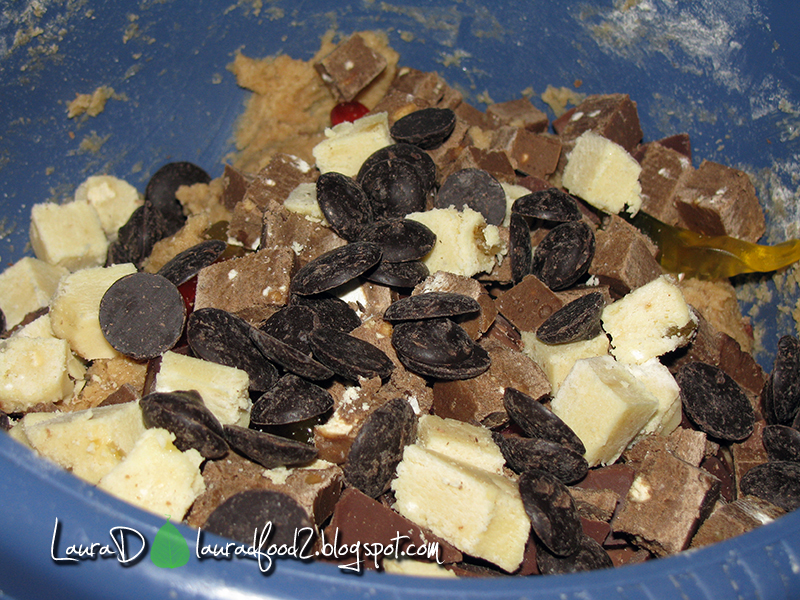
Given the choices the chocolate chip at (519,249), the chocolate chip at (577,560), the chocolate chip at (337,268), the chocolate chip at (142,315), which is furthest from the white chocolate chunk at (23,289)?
the chocolate chip at (577,560)

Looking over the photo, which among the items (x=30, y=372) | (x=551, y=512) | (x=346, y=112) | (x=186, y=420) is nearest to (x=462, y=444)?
(x=551, y=512)

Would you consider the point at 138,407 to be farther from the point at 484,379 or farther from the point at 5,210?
the point at 5,210

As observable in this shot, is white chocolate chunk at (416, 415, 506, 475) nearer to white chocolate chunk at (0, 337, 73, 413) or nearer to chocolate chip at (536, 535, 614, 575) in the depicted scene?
chocolate chip at (536, 535, 614, 575)

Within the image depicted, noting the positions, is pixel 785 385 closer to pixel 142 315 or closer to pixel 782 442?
pixel 782 442

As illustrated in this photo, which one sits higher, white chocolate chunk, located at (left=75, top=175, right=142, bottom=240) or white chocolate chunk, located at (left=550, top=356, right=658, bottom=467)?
white chocolate chunk, located at (left=75, top=175, right=142, bottom=240)

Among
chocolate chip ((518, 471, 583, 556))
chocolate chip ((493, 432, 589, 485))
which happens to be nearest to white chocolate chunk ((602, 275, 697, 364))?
chocolate chip ((493, 432, 589, 485))

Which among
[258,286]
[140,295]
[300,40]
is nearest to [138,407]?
[140,295]

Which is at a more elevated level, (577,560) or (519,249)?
(519,249)
